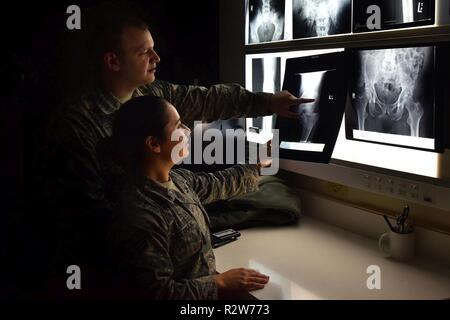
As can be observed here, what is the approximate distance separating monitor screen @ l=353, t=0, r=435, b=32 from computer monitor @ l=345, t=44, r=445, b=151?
0.07 m

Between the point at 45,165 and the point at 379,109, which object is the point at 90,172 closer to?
the point at 45,165

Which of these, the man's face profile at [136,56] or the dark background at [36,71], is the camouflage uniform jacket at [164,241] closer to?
the man's face profile at [136,56]

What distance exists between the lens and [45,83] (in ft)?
6.82

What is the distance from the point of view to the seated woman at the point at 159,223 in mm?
1104

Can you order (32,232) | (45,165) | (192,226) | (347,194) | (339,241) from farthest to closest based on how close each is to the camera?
(32,232), (347,194), (339,241), (45,165), (192,226)

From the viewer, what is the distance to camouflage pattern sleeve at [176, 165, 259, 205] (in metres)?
1.45

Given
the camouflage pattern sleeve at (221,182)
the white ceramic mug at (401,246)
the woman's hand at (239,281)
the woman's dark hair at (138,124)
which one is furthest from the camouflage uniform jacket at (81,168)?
the white ceramic mug at (401,246)

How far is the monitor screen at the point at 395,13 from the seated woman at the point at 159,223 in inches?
26.1

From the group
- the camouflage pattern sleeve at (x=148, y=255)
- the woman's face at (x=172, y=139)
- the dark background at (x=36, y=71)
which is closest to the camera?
the camouflage pattern sleeve at (x=148, y=255)

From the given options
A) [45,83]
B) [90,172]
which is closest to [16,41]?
[45,83]

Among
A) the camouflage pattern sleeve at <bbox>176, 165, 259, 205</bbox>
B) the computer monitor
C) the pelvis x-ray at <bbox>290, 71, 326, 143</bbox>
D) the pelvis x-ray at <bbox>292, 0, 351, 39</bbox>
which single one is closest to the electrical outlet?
the computer monitor

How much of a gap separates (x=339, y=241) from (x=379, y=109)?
19.0 inches

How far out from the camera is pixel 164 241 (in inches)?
44.8

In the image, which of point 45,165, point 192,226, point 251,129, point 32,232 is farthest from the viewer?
point 32,232
